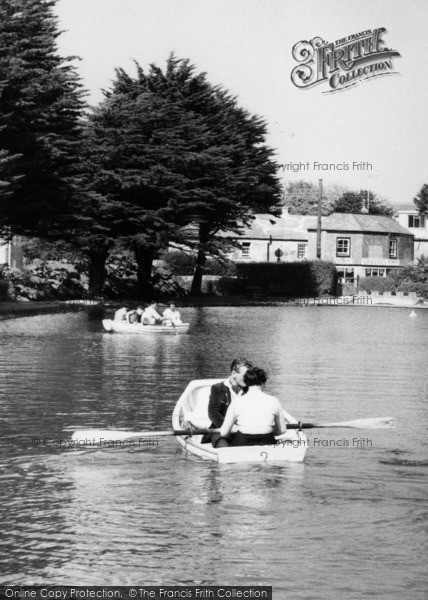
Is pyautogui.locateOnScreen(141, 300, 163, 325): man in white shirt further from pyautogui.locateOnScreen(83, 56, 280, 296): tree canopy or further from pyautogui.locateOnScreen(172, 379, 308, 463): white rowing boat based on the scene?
pyautogui.locateOnScreen(172, 379, 308, 463): white rowing boat

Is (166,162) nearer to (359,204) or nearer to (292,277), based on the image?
(292,277)

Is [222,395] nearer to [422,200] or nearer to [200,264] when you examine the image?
[200,264]

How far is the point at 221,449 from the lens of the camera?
18.1 metres

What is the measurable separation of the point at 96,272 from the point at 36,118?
19115 millimetres

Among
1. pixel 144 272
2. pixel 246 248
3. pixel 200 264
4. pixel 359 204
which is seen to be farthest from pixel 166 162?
pixel 359 204

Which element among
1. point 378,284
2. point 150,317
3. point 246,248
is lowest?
point 150,317

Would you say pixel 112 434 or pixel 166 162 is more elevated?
pixel 166 162

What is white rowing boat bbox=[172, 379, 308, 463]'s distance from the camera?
18109 millimetres

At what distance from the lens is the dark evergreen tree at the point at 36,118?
6266cm

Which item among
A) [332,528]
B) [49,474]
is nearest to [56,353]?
[49,474]

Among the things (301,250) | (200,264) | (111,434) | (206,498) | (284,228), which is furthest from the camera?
(284,228)

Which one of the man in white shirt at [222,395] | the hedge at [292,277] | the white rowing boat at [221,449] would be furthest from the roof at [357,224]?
the man in white shirt at [222,395]

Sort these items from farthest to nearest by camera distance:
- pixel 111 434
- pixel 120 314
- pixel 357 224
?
pixel 357 224
pixel 120 314
pixel 111 434

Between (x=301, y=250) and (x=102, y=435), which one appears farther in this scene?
(x=301, y=250)
